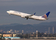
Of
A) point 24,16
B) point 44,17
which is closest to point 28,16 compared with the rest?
point 24,16

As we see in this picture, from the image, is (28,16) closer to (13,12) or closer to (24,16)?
(24,16)

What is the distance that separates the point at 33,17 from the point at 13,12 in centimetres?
1369

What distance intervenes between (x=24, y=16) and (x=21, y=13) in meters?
5.88

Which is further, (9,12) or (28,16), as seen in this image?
(9,12)

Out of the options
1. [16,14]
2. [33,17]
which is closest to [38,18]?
[33,17]

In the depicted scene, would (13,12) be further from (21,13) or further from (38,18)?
(38,18)

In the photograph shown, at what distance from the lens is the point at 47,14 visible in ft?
530

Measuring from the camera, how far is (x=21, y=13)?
15462 cm

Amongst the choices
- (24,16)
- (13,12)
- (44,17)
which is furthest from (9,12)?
(44,17)

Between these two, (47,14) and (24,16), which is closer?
(24,16)

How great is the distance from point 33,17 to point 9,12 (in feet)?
55.1

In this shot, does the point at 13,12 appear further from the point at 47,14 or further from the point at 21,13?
the point at 47,14

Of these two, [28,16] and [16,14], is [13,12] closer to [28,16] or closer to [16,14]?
[16,14]

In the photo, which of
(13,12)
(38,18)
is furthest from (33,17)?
(13,12)
